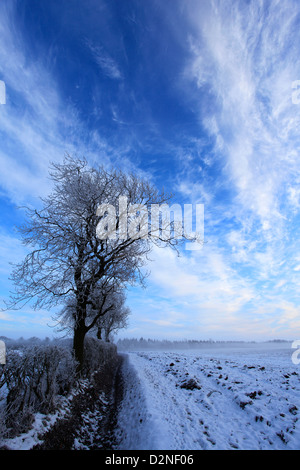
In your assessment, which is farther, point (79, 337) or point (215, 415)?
point (79, 337)

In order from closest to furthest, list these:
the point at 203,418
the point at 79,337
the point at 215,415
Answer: the point at 203,418
the point at 215,415
the point at 79,337

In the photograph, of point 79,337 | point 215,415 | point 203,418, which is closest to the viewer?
point 203,418

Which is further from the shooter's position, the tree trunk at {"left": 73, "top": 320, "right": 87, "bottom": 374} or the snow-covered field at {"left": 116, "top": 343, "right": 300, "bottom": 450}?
the tree trunk at {"left": 73, "top": 320, "right": 87, "bottom": 374}

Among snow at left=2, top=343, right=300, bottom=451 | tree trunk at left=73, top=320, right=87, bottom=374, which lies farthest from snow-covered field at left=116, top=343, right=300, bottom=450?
tree trunk at left=73, top=320, right=87, bottom=374

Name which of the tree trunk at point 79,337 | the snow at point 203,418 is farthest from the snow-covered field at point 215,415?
the tree trunk at point 79,337

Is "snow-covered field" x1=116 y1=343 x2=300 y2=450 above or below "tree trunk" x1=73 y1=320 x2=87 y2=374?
below

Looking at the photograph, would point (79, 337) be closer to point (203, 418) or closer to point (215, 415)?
point (203, 418)

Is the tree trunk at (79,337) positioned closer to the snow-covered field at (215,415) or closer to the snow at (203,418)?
the snow at (203,418)

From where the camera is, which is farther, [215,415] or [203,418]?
[215,415]

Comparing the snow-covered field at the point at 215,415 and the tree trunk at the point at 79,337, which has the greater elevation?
the tree trunk at the point at 79,337

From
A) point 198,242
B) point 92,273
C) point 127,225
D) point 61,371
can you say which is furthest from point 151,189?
point 61,371

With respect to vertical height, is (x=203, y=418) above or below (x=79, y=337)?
below

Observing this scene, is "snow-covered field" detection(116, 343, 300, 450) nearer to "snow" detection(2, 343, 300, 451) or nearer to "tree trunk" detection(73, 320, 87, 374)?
"snow" detection(2, 343, 300, 451)

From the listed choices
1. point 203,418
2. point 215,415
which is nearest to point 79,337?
point 203,418
